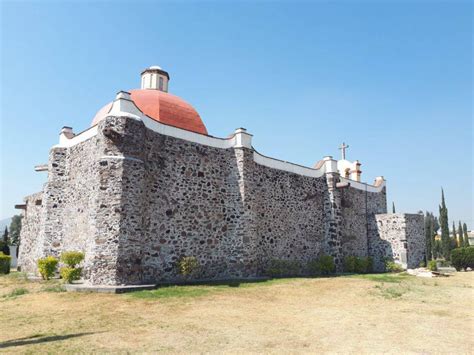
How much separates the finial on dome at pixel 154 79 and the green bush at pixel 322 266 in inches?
429

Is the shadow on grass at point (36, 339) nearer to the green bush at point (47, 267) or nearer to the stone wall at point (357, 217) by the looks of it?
the green bush at point (47, 267)

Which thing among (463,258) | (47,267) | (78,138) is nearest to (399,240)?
(463,258)

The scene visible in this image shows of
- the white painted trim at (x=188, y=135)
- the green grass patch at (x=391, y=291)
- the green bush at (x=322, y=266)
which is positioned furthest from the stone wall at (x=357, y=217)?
the white painted trim at (x=188, y=135)

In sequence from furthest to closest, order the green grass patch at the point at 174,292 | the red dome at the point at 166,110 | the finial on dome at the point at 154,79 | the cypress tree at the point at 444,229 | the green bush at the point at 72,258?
the cypress tree at the point at 444,229
the finial on dome at the point at 154,79
the red dome at the point at 166,110
the green bush at the point at 72,258
the green grass patch at the point at 174,292

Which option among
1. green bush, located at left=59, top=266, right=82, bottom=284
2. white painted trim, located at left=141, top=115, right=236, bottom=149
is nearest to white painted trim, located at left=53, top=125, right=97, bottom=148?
white painted trim, located at left=141, top=115, right=236, bottom=149

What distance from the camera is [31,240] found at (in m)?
18.5

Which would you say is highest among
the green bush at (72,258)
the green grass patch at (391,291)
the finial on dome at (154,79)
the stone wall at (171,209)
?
the finial on dome at (154,79)

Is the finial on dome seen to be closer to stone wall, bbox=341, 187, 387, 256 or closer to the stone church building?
the stone church building

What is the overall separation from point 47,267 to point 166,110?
24.0ft

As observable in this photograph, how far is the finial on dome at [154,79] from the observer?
17719 millimetres

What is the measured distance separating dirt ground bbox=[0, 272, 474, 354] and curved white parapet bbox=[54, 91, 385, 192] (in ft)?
18.1

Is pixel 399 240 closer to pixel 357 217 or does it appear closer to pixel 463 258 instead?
pixel 357 217

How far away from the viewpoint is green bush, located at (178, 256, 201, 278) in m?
13.0

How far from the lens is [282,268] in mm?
16344
